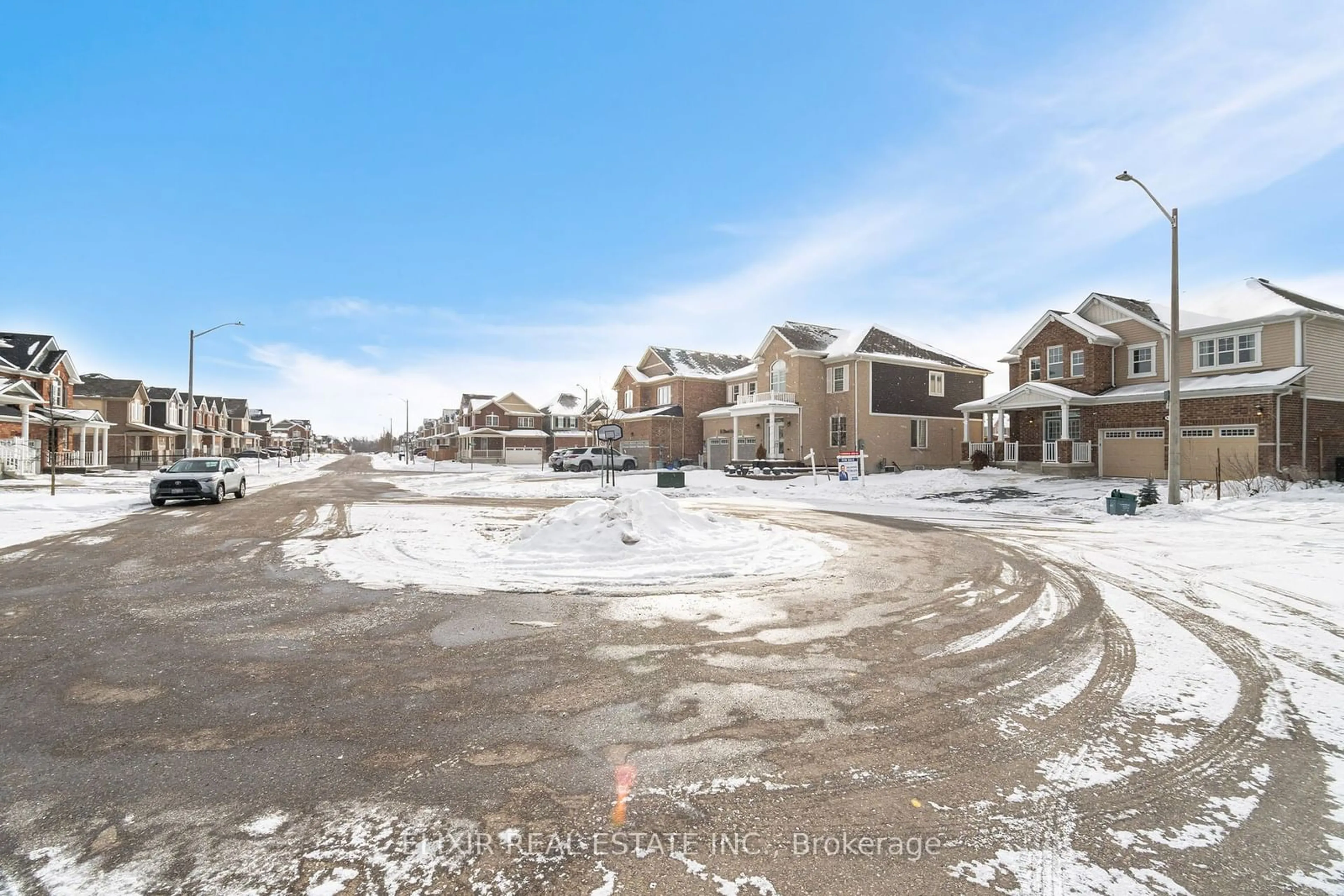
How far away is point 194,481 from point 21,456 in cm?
2060

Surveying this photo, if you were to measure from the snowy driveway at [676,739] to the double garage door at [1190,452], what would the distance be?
19.6 m

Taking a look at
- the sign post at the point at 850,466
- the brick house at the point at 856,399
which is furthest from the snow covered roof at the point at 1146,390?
the sign post at the point at 850,466

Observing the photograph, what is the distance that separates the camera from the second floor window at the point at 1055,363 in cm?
3022

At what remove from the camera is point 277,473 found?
47.6 m

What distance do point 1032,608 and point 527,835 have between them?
21.4 ft

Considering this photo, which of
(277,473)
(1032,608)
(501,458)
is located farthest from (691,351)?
(1032,608)

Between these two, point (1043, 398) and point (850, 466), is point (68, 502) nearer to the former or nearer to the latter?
point (850, 466)

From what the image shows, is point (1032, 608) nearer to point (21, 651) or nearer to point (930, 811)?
point (930, 811)

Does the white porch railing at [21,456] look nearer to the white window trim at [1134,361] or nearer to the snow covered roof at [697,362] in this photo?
the snow covered roof at [697,362]

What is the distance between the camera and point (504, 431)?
7094 cm

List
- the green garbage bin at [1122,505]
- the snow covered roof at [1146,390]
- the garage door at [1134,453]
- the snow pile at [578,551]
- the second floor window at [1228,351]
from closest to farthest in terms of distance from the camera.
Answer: the snow pile at [578,551]
the green garbage bin at [1122,505]
the snow covered roof at [1146,390]
the second floor window at [1228,351]
the garage door at [1134,453]

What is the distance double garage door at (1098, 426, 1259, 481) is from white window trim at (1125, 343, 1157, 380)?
10.1ft

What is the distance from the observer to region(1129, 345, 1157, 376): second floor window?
2783 centimetres

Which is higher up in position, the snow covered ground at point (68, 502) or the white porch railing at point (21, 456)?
the white porch railing at point (21, 456)
